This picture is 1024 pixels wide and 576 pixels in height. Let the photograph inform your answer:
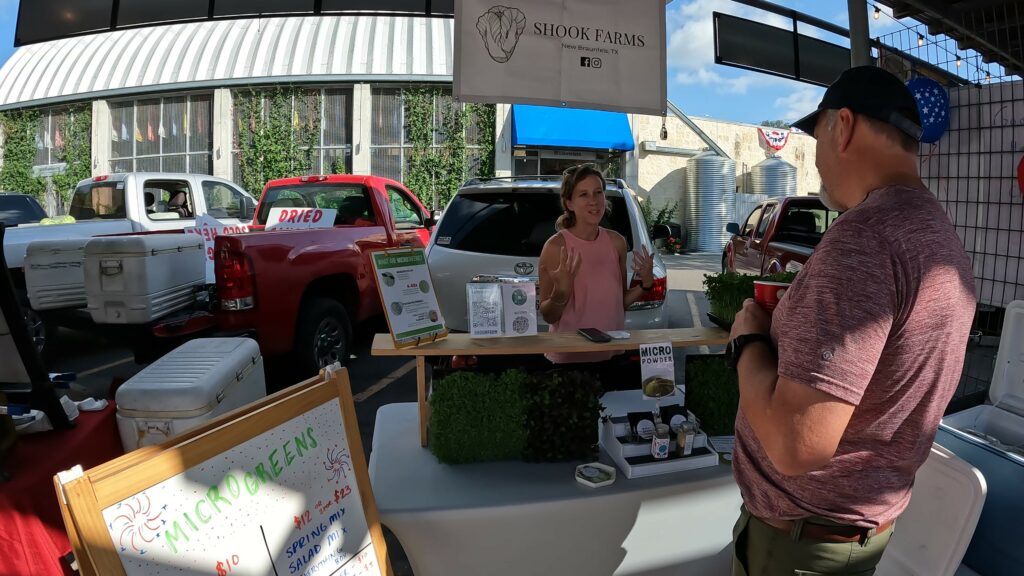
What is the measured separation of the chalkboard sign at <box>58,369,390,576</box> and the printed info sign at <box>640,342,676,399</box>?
3.82 feet

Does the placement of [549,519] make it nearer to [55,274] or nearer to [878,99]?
[878,99]

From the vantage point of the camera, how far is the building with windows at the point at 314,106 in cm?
1775

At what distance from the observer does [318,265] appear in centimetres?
545

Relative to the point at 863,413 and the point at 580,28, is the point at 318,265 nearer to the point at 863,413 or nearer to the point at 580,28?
the point at 580,28

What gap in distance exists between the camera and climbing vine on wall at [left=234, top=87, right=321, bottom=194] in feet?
60.0

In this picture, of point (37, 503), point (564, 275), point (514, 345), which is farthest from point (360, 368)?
point (37, 503)

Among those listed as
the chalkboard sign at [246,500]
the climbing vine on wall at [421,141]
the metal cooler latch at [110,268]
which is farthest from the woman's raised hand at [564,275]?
the climbing vine on wall at [421,141]

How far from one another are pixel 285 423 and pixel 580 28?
2344 millimetres

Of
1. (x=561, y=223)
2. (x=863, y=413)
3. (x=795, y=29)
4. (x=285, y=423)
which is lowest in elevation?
Answer: (x=285, y=423)

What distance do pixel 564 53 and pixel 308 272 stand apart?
131 inches

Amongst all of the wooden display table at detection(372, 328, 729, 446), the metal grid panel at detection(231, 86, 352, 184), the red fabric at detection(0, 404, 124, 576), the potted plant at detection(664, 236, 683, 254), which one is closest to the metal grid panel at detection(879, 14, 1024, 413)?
the wooden display table at detection(372, 328, 729, 446)

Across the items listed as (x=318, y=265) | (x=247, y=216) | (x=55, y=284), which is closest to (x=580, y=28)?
(x=318, y=265)

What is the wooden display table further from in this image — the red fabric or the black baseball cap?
the black baseball cap

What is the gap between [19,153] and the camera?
20766 millimetres
